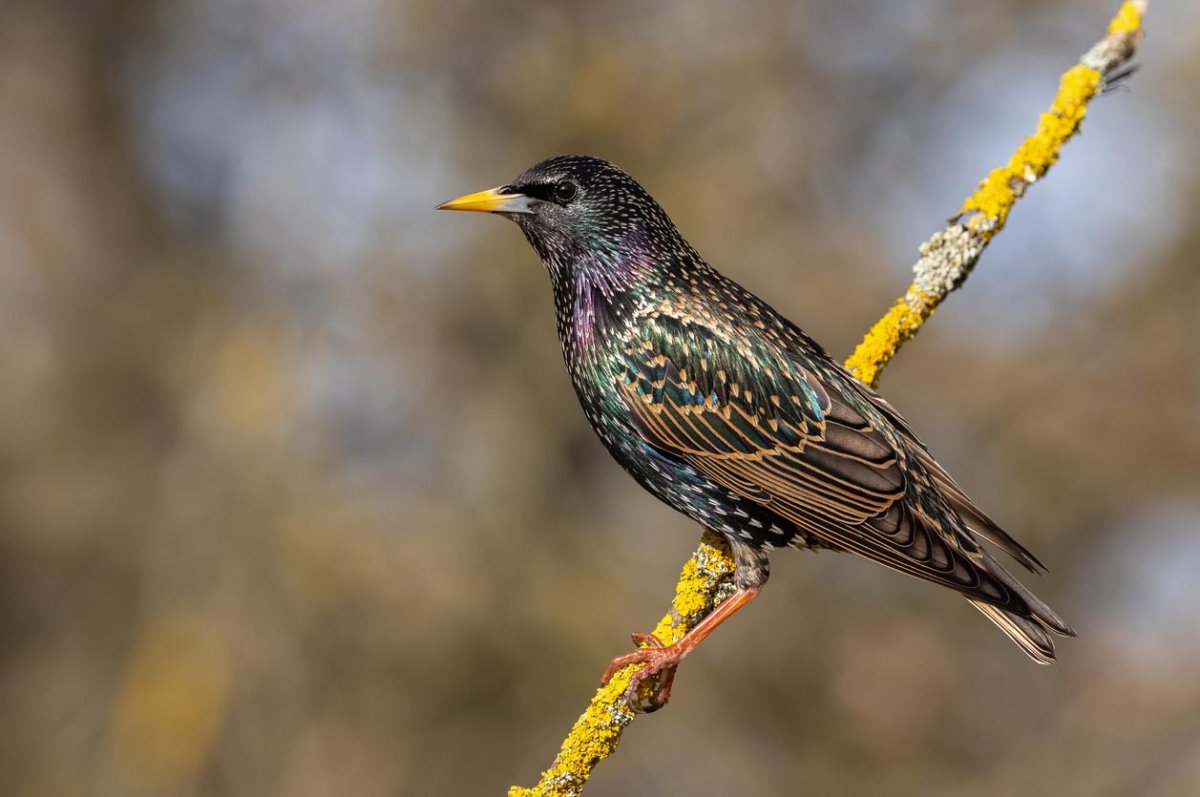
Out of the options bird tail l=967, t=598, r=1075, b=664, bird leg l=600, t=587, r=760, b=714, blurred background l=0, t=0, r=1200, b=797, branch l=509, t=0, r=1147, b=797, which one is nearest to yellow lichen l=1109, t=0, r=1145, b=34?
branch l=509, t=0, r=1147, b=797

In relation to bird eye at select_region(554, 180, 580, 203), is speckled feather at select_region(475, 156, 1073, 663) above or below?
below

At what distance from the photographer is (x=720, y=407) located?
347cm

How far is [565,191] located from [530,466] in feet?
15.3

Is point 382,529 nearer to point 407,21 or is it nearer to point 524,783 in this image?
point 524,783

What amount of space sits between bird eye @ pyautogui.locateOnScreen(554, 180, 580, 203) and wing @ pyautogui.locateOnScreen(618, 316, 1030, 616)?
41 cm

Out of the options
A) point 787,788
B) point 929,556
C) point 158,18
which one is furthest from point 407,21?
point 929,556

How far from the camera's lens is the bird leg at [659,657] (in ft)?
10.0

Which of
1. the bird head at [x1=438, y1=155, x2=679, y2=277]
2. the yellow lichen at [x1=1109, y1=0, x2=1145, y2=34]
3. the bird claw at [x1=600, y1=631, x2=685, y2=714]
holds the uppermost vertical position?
the bird head at [x1=438, y1=155, x2=679, y2=277]

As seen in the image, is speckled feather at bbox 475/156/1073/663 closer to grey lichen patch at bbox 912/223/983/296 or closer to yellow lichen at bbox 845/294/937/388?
yellow lichen at bbox 845/294/937/388

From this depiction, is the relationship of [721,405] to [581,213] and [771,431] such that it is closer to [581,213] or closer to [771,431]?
[771,431]

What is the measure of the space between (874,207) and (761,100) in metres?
1.00

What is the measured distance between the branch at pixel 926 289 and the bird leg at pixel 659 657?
2 cm

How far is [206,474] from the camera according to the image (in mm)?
7961

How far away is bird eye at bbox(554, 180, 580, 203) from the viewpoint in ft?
11.5
